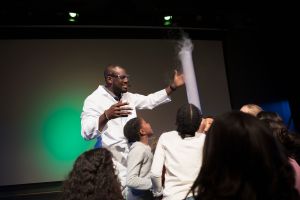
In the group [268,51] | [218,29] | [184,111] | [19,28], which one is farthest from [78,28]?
[184,111]

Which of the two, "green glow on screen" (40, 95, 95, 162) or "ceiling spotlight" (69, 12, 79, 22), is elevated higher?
"ceiling spotlight" (69, 12, 79, 22)

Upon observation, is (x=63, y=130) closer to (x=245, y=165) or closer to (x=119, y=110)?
(x=119, y=110)

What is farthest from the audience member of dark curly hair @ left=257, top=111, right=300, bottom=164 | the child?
dark curly hair @ left=257, top=111, right=300, bottom=164

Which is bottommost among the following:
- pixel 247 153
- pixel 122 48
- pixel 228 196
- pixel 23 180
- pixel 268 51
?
pixel 23 180

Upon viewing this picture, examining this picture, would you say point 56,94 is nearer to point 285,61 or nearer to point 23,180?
point 23,180

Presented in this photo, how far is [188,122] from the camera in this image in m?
1.87

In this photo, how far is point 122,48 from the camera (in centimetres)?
530

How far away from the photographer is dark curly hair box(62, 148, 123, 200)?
140cm

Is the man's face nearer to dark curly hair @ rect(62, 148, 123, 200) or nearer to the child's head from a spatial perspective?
the child's head

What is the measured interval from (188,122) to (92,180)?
0.69m

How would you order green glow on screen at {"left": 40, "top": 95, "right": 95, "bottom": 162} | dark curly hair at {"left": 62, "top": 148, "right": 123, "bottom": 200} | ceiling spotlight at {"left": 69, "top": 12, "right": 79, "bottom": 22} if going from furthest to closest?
green glow on screen at {"left": 40, "top": 95, "right": 95, "bottom": 162} < ceiling spotlight at {"left": 69, "top": 12, "right": 79, "bottom": 22} < dark curly hair at {"left": 62, "top": 148, "right": 123, "bottom": 200}

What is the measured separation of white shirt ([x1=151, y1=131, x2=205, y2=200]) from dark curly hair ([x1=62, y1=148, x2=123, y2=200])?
1.42ft

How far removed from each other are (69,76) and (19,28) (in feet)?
3.48

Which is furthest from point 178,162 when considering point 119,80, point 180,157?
point 119,80
